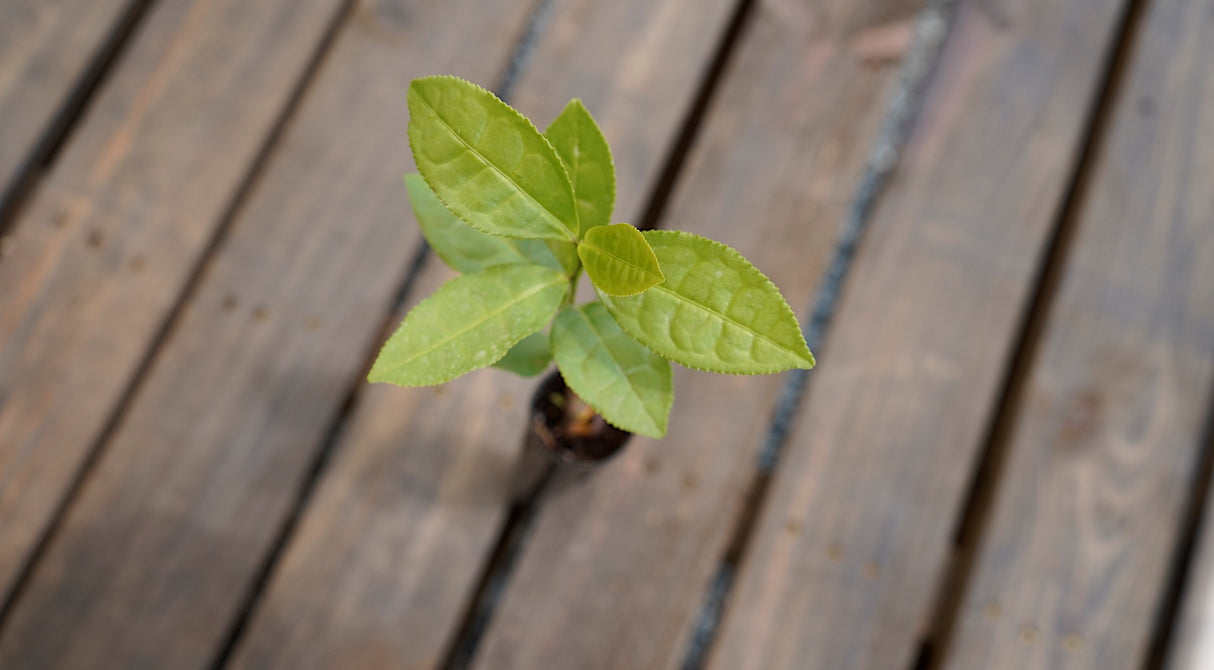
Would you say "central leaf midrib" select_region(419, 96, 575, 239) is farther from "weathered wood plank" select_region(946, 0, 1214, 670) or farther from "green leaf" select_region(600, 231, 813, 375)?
"weathered wood plank" select_region(946, 0, 1214, 670)

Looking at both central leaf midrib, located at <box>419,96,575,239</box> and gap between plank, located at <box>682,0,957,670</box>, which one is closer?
central leaf midrib, located at <box>419,96,575,239</box>

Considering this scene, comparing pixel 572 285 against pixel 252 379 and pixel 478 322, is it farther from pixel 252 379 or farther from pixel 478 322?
pixel 252 379

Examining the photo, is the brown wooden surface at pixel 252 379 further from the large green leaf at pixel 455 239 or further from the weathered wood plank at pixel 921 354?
the weathered wood plank at pixel 921 354

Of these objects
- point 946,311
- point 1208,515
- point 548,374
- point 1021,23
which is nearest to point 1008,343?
point 946,311

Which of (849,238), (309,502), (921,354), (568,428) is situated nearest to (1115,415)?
(921,354)

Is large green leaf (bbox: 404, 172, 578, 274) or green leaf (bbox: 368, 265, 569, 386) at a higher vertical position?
large green leaf (bbox: 404, 172, 578, 274)

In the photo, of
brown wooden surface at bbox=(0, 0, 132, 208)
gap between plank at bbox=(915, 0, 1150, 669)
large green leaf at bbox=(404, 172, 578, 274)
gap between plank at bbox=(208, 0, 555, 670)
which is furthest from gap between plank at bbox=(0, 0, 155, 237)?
gap between plank at bbox=(915, 0, 1150, 669)

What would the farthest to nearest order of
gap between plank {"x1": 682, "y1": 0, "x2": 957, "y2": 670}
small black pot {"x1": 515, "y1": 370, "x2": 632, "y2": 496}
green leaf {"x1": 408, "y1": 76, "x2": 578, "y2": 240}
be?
gap between plank {"x1": 682, "y1": 0, "x2": 957, "y2": 670}
small black pot {"x1": 515, "y1": 370, "x2": 632, "y2": 496}
green leaf {"x1": 408, "y1": 76, "x2": 578, "y2": 240}

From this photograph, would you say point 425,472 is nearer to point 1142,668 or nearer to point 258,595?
point 258,595
